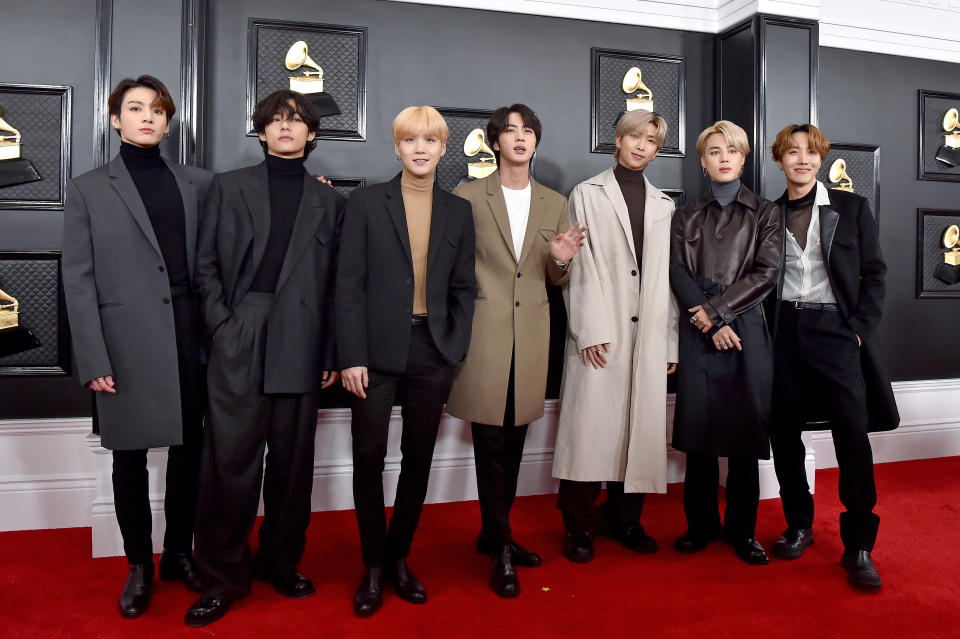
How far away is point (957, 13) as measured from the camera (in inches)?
161

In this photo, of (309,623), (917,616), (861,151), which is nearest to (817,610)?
(917,616)

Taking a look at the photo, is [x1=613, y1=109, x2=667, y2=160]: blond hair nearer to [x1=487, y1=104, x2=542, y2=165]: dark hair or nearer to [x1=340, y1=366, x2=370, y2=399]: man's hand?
[x1=487, y1=104, x2=542, y2=165]: dark hair

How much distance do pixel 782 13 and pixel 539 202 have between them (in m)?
1.98

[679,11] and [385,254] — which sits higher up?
[679,11]

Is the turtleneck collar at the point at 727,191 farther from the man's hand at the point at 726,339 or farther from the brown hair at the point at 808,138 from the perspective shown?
the man's hand at the point at 726,339

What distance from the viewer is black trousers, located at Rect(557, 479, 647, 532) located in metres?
2.71

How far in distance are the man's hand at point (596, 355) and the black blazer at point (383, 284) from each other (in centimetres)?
61

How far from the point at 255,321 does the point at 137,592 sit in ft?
3.17

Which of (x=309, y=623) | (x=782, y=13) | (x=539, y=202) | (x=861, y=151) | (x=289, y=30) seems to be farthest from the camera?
(x=861, y=151)

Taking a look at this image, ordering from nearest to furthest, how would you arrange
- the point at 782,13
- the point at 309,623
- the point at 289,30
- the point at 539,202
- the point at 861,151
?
the point at 309,623
the point at 539,202
the point at 289,30
the point at 782,13
the point at 861,151

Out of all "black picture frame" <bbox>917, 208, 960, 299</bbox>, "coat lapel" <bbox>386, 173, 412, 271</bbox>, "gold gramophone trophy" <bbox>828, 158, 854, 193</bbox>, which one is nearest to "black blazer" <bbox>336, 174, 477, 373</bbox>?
"coat lapel" <bbox>386, 173, 412, 271</bbox>

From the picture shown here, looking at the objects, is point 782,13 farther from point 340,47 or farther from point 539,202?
point 340,47

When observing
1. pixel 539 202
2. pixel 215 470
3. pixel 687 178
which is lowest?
pixel 215 470

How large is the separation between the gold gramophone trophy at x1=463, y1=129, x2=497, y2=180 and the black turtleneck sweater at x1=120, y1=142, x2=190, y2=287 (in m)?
1.45
